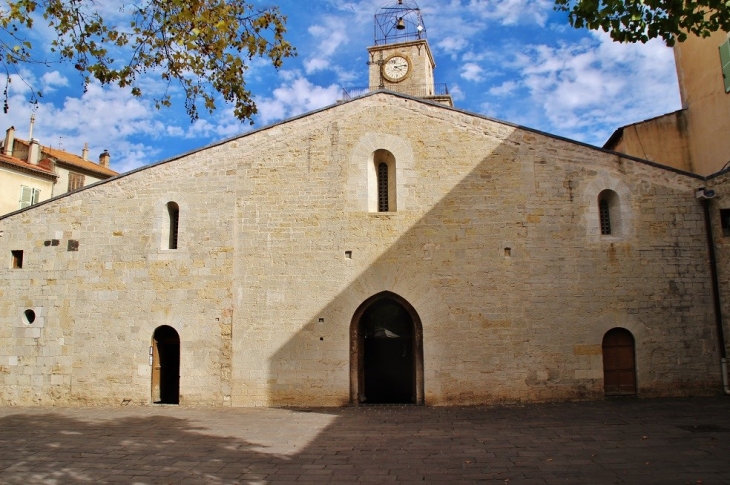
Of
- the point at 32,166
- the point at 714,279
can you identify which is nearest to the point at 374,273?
the point at 714,279

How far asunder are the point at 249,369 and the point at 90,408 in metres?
3.93

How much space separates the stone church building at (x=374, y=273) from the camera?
1187 centimetres

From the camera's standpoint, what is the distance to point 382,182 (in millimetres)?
13289

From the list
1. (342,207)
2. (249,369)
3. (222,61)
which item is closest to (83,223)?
(249,369)

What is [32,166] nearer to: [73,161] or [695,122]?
[73,161]

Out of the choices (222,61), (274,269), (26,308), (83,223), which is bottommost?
(26,308)

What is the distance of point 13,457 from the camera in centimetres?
786

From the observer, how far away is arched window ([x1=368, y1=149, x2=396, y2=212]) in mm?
12922

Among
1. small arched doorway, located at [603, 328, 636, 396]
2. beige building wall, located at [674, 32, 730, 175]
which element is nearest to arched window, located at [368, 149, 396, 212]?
small arched doorway, located at [603, 328, 636, 396]

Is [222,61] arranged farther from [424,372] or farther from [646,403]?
[646,403]

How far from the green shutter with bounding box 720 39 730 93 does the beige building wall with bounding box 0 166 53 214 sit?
95.6 ft

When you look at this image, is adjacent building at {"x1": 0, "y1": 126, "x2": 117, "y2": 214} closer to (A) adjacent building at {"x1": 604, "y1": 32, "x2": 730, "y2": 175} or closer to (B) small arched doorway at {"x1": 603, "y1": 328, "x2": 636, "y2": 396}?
(B) small arched doorway at {"x1": 603, "y1": 328, "x2": 636, "y2": 396}

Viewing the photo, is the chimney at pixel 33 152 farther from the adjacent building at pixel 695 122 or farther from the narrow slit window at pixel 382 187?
the adjacent building at pixel 695 122

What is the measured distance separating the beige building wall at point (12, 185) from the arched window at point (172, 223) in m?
16.7
